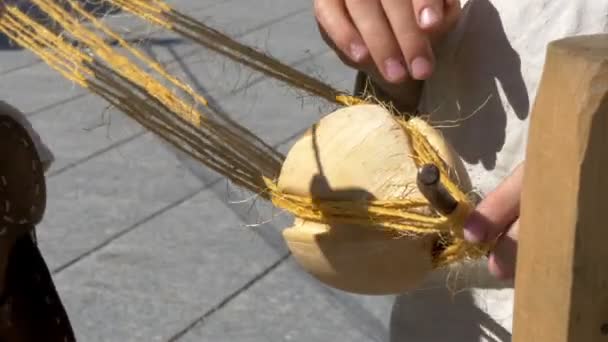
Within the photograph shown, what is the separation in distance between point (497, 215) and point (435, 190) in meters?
0.04

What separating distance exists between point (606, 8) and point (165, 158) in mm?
1615

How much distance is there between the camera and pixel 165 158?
2.15 metres

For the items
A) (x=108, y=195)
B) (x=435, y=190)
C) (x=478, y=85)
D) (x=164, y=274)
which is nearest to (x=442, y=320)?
(x=478, y=85)

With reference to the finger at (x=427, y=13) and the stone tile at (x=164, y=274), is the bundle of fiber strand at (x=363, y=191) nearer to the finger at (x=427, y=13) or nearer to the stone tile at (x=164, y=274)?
the finger at (x=427, y=13)

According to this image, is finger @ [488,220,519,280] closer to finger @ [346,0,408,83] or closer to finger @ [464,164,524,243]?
finger @ [464,164,524,243]

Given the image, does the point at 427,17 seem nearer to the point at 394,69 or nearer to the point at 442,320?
the point at 394,69

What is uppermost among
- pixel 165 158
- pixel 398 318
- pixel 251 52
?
pixel 251 52

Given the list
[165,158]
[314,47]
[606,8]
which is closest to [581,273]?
[606,8]

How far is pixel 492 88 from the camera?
67 cm

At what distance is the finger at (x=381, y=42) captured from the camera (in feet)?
1.99

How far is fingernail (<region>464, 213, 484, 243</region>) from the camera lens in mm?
496

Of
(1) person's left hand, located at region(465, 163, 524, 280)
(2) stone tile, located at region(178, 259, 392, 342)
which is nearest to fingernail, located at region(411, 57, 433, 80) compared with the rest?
(1) person's left hand, located at region(465, 163, 524, 280)

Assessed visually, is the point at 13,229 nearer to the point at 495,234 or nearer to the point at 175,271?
the point at 495,234

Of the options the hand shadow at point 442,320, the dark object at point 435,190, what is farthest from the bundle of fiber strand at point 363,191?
the hand shadow at point 442,320
